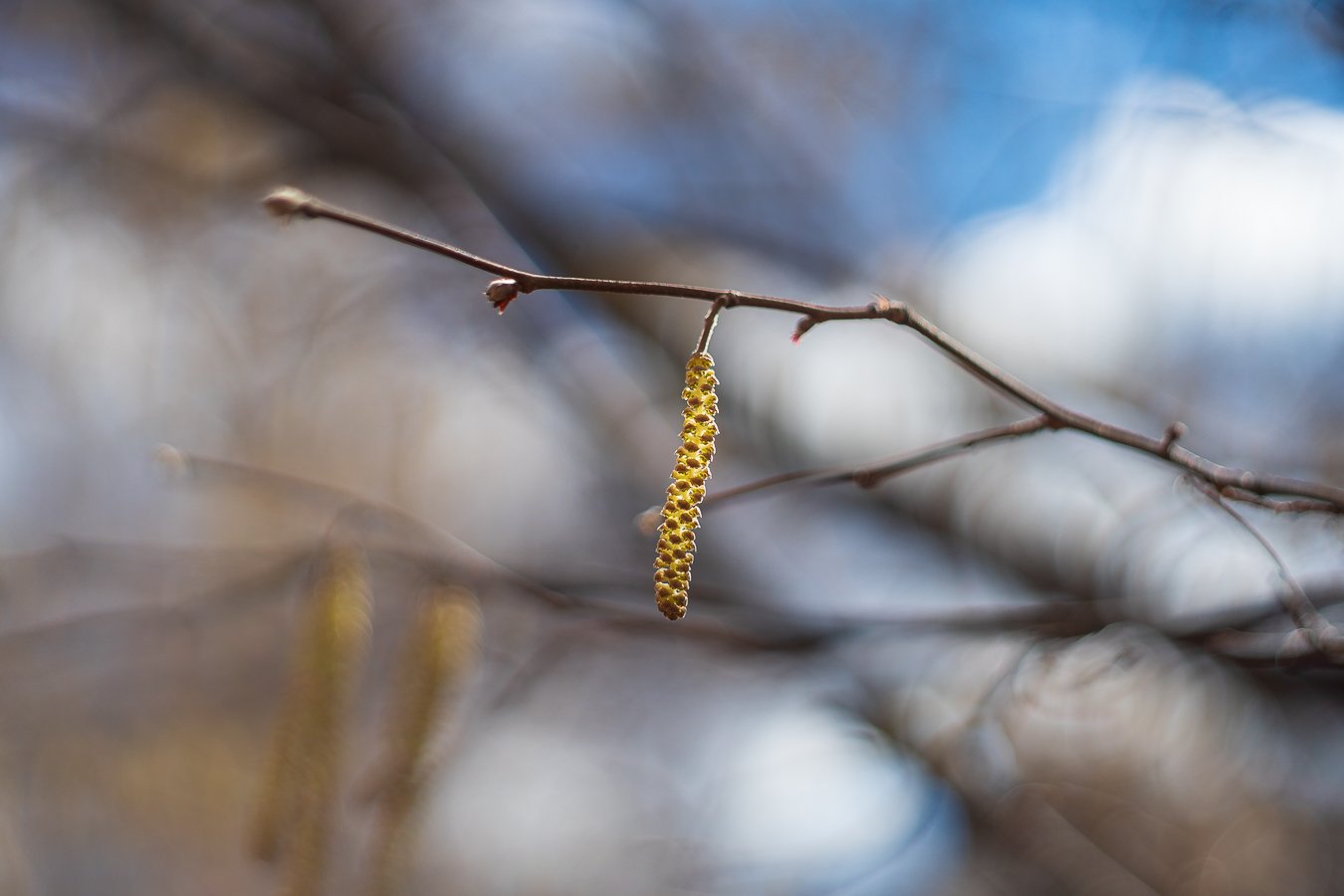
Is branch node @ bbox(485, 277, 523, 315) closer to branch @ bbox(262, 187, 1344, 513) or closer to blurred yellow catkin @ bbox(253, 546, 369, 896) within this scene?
branch @ bbox(262, 187, 1344, 513)

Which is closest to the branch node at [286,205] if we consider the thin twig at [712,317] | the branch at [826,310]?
the branch at [826,310]

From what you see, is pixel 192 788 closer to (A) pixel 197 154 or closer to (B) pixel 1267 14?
(A) pixel 197 154

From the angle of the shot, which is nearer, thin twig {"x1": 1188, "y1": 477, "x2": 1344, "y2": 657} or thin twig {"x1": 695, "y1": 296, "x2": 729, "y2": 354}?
thin twig {"x1": 695, "y1": 296, "x2": 729, "y2": 354}

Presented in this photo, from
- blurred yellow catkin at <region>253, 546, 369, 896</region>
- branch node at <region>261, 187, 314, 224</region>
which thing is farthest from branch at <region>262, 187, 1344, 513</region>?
blurred yellow catkin at <region>253, 546, 369, 896</region>

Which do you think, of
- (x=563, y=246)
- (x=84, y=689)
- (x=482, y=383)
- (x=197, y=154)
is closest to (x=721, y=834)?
(x=563, y=246)

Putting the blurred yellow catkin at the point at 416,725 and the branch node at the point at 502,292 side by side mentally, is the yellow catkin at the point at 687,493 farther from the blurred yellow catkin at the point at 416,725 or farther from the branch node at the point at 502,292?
the blurred yellow catkin at the point at 416,725

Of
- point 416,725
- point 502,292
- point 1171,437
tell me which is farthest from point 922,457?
point 416,725
